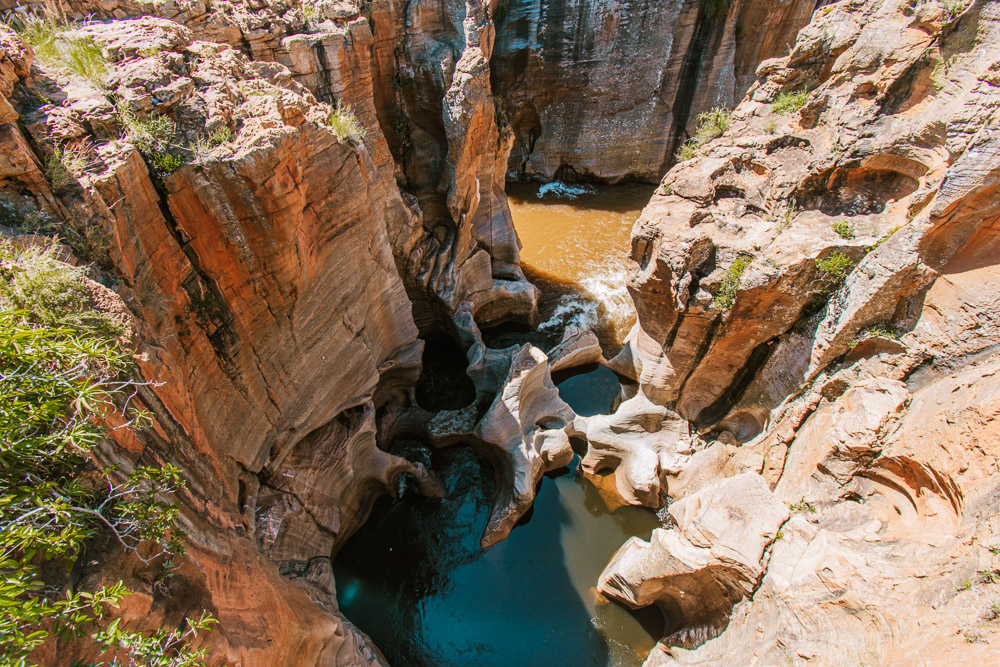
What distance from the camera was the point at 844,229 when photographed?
6.17 meters

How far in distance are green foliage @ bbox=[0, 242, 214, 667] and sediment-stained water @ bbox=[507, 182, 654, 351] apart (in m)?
9.68

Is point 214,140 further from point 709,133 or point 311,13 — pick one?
point 709,133

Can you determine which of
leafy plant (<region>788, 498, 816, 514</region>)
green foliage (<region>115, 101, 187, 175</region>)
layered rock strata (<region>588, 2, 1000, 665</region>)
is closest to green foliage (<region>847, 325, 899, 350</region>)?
layered rock strata (<region>588, 2, 1000, 665</region>)

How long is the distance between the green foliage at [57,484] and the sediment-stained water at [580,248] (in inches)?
381

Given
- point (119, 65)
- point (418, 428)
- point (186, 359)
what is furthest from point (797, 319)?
point (119, 65)

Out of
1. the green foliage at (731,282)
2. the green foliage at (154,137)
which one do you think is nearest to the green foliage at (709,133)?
the green foliage at (731,282)

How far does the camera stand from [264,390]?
18.7ft

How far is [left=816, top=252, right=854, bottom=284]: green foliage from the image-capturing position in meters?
6.00

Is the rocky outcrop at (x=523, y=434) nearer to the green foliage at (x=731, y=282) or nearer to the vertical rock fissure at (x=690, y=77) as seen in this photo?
the green foliage at (x=731, y=282)

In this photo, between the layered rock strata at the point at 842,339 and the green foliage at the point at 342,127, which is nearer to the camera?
the layered rock strata at the point at 842,339

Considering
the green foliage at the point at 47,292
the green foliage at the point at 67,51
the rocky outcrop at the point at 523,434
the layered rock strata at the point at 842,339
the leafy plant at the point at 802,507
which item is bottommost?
the rocky outcrop at the point at 523,434

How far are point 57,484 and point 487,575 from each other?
6.47 m

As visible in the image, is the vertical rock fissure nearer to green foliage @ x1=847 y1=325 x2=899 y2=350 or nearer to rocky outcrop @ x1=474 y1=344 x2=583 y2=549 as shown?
rocky outcrop @ x1=474 y1=344 x2=583 y2=549

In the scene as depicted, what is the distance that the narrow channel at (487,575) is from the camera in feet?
22.7
